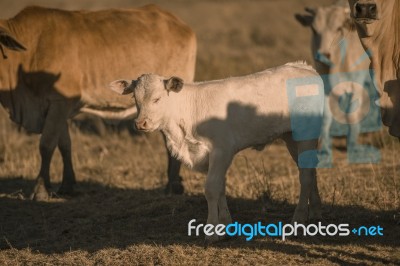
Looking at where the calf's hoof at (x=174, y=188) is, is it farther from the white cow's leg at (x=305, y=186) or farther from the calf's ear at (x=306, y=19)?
the calf's ear at (x=306, y=19)

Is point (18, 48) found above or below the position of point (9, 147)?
above

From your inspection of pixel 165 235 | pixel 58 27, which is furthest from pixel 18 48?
pixel 165 235

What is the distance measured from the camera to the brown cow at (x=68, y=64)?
33.3 ft

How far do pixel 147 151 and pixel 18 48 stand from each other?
3667 mm

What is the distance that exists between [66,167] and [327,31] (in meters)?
4.89

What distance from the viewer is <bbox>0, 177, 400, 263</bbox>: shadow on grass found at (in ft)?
23.6

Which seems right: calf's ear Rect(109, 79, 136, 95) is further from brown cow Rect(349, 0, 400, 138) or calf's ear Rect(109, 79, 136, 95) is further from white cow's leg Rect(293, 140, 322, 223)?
brown cow Rect(349, 0, 400, 138)

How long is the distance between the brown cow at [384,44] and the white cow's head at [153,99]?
1820 mm

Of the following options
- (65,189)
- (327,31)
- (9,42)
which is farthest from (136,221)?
(327,31)

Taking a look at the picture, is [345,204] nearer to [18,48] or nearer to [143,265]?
[143,265]

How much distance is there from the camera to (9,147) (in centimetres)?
1327

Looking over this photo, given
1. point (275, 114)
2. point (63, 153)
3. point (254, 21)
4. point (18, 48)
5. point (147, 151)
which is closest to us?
point (275, 114)

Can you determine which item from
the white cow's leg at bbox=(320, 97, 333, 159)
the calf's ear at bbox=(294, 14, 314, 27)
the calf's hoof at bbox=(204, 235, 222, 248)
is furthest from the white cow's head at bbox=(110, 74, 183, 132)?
the calf's ear at bbox=(294, 14, 314, 27)

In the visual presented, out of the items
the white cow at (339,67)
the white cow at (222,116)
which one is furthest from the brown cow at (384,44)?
the white cow at (339,67)
